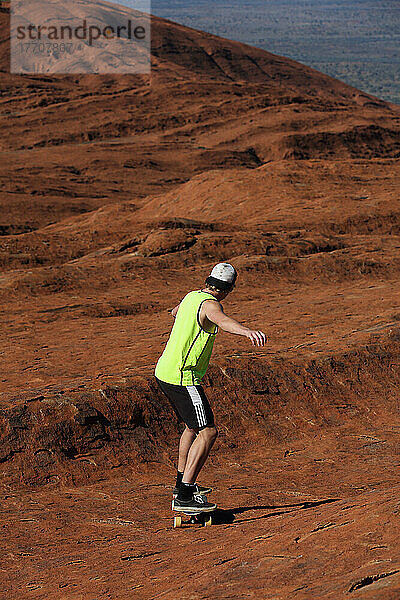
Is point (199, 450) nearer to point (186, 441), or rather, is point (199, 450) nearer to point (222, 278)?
point (186, 441)

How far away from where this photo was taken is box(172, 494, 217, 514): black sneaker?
500 cm

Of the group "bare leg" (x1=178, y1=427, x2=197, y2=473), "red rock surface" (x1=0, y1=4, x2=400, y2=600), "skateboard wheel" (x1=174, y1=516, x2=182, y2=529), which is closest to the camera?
"red rock surface" (x1=0, y1=4, x2=400, y2=600)

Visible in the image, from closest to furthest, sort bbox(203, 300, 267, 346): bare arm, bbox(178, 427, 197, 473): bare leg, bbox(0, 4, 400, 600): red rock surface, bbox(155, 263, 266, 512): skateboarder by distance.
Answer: bbox(0, 4, 400, 600): red rock surface < bbox(203, 300, 267, 346): bare arm < bbox(155, 263, 266, 512): skateboarder < bbox(178, 427, 197, 473): bare leg

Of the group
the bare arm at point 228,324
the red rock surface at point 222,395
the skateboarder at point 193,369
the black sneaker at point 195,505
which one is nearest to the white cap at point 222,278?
the skateboarder at point 193,369

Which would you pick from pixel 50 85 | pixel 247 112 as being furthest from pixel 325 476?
pixel 50 85

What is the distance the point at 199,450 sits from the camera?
485 centimetres

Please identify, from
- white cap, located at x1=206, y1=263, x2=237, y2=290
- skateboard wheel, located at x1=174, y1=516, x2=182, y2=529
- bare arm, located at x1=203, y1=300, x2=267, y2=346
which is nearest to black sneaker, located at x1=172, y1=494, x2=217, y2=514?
skateboard wheel, located at x1=174, y1=516, x2=182, y2=529

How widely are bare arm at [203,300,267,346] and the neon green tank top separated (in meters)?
0.10

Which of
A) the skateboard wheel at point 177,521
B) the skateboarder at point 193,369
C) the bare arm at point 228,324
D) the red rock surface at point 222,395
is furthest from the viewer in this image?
the skateboard wheel at point 177,521

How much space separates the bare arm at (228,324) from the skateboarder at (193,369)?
1 centimetres

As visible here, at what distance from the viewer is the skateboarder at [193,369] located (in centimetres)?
480

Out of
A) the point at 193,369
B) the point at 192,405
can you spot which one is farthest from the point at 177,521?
the point at 193,369

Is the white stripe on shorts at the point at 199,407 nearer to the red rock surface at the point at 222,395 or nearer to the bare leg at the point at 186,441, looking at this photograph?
the bare leg at the point at 186,441

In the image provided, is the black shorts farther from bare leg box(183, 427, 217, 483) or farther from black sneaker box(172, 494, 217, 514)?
black sneaker box(172, 494, 217, 514)
